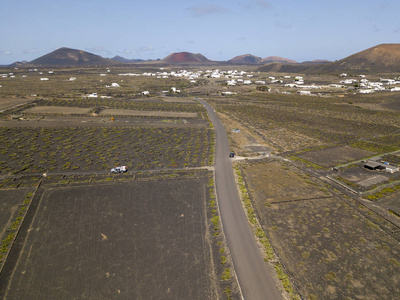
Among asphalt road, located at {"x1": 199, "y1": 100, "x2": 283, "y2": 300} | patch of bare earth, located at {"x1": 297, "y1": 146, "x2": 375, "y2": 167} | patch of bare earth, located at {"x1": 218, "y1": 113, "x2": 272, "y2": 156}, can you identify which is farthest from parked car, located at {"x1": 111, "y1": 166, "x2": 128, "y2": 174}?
patch of bare earth, located at {"x1": 297, "y1": 146, "x2": 375, "y2": 167}

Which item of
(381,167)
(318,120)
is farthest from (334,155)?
(318,120)

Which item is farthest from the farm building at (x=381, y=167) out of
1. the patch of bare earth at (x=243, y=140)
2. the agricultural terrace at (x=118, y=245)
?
the agricultural terrace at (x=118, y=245)

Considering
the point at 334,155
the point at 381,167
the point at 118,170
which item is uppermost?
the point at 381,167

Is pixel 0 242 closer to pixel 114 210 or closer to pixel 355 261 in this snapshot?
pixel 114 210

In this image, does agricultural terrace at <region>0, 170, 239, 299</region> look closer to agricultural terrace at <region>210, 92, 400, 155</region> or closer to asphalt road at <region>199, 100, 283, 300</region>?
asphalt road at <region>199, 100, 283, 300</region>

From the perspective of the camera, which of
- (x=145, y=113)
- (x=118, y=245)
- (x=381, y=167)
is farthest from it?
(x=145, y=113)

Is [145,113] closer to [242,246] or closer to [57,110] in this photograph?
[57,110]
